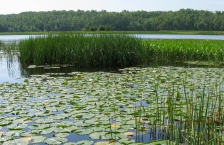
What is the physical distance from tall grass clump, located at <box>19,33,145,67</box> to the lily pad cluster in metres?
3.26

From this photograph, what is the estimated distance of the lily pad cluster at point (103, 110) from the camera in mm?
4195

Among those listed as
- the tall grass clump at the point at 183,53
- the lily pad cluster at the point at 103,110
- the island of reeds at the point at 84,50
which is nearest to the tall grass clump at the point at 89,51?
the island of reeds at the point at 84,50

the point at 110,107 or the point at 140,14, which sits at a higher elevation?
the point at 140,14

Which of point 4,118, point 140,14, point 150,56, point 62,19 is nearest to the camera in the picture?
point 4,118

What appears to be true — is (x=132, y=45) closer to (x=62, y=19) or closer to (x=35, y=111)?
(x=35, y=111)

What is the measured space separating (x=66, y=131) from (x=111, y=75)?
5047mm

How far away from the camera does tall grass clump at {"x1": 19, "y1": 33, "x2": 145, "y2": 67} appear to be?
12.2 m

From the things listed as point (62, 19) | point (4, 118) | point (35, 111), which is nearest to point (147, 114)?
point (35, 111)

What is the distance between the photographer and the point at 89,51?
12.1 metres

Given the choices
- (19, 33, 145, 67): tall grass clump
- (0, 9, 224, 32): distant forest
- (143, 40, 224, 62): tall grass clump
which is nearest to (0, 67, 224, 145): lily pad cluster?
(19, 33, 145, 67): tall grass clump

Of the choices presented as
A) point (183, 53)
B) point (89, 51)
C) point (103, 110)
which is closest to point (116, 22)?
point (183, 53)

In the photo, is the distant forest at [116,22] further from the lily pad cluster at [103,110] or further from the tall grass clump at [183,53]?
the lily pad cluster at [103,110]

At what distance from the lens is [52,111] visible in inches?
218

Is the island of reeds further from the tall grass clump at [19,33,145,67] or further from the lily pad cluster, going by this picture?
the lily pad cluster
